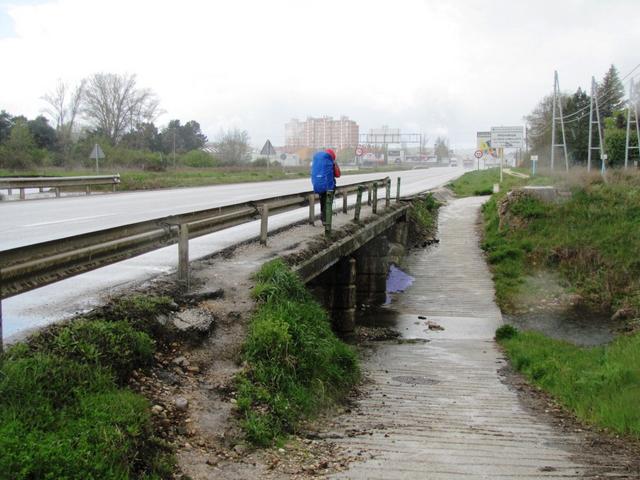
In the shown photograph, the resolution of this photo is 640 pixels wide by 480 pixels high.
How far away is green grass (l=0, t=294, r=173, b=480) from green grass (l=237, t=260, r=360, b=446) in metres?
1.05

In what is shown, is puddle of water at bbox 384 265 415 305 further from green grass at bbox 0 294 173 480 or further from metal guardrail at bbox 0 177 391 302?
green grass at bbox 0 294 173 480

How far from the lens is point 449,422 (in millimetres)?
7105

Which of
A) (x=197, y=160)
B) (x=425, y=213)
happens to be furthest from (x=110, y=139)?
(x=425, y=213)

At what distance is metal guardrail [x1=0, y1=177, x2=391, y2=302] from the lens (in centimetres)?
505

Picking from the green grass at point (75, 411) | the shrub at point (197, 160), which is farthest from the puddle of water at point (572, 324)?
the shrub at point (197, 160)

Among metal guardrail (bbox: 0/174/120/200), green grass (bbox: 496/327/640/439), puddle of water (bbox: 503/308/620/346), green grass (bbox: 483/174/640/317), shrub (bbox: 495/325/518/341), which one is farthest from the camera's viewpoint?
metal guardrail (bbox: 0/174/120/200)

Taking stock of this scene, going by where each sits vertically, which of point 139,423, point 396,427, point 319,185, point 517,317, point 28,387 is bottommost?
point 517,317

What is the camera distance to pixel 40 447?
383cm

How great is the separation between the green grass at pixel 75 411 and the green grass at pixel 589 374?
5128 mm

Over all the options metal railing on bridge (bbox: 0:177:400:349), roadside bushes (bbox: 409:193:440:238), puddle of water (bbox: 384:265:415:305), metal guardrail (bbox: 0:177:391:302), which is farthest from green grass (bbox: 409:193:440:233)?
metal guardrail (bbox: 0:177:391:302)

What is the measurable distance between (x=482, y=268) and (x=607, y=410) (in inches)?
631

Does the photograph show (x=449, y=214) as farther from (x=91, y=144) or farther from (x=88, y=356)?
(x=91, y=144)

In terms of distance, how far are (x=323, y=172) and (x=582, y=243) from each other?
13.4 meters

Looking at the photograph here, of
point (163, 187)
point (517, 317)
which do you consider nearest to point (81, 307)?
point (517, 317)
